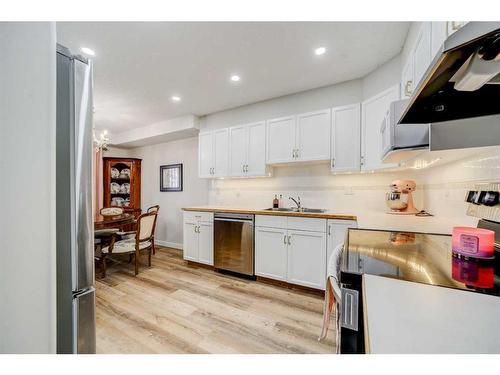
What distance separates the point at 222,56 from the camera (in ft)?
7.01

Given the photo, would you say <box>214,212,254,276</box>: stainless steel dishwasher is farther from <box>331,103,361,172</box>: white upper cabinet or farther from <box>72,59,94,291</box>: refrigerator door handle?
<box>72,59,94,291</box>: refrigerator door handle

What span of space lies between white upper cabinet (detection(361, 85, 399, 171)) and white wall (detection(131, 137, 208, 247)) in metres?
2.74

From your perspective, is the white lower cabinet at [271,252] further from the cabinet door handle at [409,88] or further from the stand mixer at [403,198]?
the cabinet door handle at [409,88]

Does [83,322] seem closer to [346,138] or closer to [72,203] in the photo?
[72,203]

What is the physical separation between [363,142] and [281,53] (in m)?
1.27

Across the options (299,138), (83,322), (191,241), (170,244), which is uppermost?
(299,138)

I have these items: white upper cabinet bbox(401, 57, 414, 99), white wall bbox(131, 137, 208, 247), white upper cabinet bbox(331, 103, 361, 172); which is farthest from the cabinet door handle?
white wall bbox(131, 137, 208, 247)

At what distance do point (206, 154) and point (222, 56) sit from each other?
1664 mm

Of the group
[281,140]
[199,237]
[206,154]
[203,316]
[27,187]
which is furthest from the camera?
[206,154]

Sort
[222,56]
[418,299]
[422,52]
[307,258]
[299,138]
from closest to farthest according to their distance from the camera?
1. [418,299]
2. [422,52]
3. [222,56]
4. [307,258]
5. [299,138]

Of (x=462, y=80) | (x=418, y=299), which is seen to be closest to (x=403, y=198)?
(x=462, y=80)

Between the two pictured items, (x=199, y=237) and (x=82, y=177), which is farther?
(x=199, y=237)

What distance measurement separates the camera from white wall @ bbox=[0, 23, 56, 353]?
627 millimetres

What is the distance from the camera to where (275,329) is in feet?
5.84
